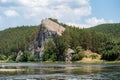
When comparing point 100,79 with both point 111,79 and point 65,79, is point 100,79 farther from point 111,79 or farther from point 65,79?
point 65,79

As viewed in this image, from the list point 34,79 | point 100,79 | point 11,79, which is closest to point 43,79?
point 34,79

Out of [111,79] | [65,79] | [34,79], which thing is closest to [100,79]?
[111,79]

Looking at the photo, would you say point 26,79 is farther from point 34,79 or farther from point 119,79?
point 119,79

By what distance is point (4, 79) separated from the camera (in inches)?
Answer: 2721

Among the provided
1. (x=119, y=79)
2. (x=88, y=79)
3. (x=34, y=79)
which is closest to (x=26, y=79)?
(x=34, y=79)

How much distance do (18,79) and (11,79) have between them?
129cm

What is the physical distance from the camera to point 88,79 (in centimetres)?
6806

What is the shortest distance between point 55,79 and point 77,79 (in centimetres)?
400

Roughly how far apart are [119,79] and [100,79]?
343 centimetres

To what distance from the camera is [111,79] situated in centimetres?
6706

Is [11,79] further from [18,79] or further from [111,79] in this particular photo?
[111,79]

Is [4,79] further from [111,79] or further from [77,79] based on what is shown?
[111,79]

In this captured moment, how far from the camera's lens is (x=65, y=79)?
224 feet

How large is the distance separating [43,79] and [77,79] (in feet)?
20.6
